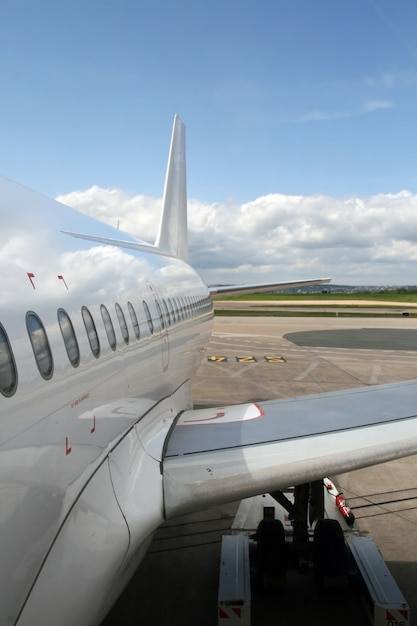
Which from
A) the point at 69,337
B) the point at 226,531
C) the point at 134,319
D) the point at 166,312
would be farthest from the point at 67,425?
the point at 226,531

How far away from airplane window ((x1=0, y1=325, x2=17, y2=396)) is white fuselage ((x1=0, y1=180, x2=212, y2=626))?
0.03ft

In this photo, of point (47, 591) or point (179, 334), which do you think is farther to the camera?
point (179, 334)

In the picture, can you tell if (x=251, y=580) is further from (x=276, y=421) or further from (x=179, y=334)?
(x=179, y=334)

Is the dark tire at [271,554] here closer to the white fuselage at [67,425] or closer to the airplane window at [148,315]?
the white fuselage at [67,425]

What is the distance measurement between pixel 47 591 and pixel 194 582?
450cm

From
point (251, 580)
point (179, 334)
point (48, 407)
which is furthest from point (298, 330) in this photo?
point (48, 407)

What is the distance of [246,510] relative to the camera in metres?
9.54

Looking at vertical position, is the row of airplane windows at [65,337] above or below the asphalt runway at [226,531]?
above

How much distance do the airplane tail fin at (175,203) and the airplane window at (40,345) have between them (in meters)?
11.1

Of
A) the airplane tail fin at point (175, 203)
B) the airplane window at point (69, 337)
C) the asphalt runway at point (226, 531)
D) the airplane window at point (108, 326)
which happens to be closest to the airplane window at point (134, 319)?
the airplane window at point (108, 326)

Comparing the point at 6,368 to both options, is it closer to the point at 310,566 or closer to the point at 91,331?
the point at 91,331

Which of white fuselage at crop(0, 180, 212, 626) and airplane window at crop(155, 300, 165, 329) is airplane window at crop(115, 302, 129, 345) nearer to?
white fuselage at crop(0, 180, 212, 626)

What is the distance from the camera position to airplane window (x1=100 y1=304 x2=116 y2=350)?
6.08 m

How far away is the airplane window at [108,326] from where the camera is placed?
6078 mm
